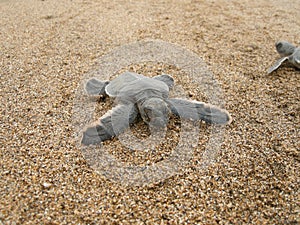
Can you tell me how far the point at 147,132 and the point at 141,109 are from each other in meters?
0.14

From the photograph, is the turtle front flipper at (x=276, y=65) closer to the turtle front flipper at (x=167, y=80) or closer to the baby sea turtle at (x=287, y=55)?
the baby sea turtle at (x=287, y=55)

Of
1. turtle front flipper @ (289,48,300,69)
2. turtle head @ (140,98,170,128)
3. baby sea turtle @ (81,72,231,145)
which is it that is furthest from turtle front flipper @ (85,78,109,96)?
turtle front flipper @ (289,48,300,69)

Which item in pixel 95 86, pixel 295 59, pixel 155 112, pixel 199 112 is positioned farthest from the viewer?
pixel 295 59

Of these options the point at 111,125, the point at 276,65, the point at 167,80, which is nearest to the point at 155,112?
the point at 111,125

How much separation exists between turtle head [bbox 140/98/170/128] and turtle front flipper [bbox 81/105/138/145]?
0.08 meters

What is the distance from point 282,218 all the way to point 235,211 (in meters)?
0.19

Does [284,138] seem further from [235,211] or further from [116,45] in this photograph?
[116,45]

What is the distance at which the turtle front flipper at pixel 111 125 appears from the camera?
4.68 ft

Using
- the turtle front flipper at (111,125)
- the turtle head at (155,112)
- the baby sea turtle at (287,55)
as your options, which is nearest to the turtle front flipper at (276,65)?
the baby sea turtle at (287,55)

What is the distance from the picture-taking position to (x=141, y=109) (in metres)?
1.52

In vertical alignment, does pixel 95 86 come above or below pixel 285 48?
below

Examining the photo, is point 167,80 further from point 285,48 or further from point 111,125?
point 285,48

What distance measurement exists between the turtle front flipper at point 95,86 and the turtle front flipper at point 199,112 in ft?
1.59

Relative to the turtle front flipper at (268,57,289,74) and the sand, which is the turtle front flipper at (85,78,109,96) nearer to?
the sand
